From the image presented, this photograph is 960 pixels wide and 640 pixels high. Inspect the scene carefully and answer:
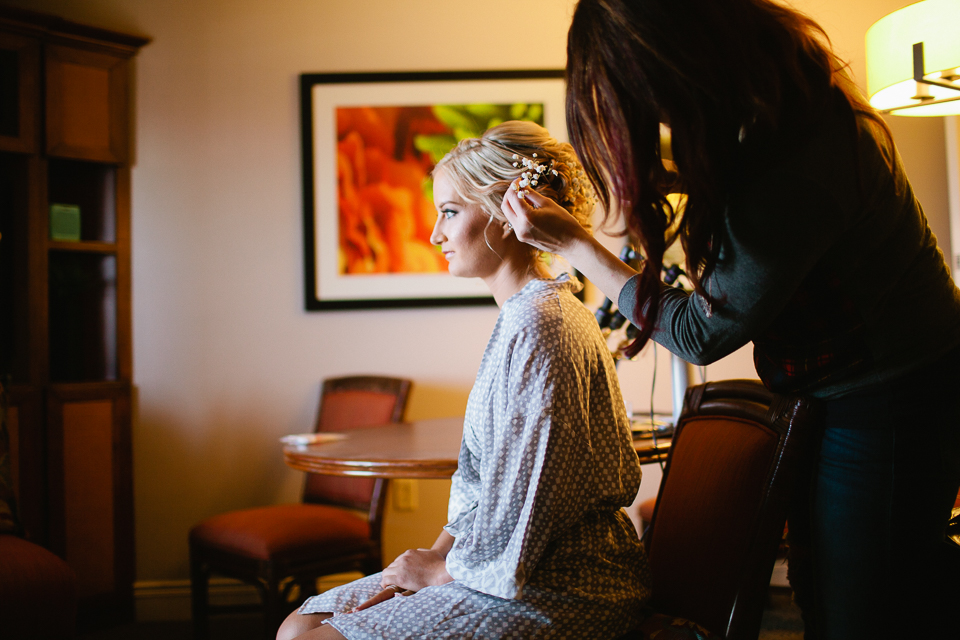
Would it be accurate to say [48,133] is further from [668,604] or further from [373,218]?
[668,604]

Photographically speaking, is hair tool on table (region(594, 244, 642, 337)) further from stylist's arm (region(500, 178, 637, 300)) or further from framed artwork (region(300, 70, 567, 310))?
framed artwork (region(300, 70, 567, 310))

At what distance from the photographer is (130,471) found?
290 centimetres

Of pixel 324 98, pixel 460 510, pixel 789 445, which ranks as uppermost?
pixel 324 98

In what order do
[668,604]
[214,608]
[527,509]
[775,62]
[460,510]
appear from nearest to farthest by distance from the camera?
1. [775,62]
2. [527,509]
3. [668,604]
4. [460,510]
5. [214,608]

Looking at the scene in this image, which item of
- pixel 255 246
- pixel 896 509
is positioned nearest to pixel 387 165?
pixel 255 246

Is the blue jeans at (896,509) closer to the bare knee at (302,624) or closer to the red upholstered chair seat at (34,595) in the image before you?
the bare knee at (302,624)

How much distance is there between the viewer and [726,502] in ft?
3.58

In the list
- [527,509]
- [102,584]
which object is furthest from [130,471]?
[527,509]

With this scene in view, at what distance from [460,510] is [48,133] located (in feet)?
7.99

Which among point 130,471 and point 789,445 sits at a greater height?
point 789,445

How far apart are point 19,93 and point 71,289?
780mm

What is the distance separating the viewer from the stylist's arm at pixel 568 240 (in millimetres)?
1049

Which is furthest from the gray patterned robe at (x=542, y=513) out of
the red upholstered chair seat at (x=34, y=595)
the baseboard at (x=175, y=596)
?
the baseboard at (x=175, y=596)

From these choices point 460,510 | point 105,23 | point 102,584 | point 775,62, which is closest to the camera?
point 775,62
